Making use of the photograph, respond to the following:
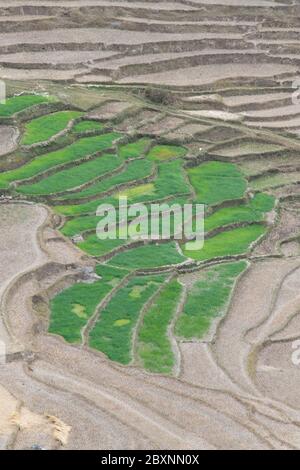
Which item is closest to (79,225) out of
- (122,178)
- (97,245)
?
(97,245)

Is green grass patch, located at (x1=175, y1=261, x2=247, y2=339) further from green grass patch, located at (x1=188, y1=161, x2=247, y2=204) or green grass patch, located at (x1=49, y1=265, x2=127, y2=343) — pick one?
green grass patch, located at (x1=188, y1=161, x2=247, y2=204)

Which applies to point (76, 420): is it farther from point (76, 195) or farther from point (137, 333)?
point (76, 195)

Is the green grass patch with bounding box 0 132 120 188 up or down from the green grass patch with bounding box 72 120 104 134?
down

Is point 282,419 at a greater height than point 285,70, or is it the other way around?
point 285,70

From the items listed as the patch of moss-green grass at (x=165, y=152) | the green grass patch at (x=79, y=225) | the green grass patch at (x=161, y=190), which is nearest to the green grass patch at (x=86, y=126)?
the patch of moss-green grass at (x=165, y=152)

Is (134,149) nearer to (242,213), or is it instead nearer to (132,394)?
(242,213)

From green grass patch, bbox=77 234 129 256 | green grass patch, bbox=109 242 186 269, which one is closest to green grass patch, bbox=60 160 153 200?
green grass patch, bbox=77 234 129 256
